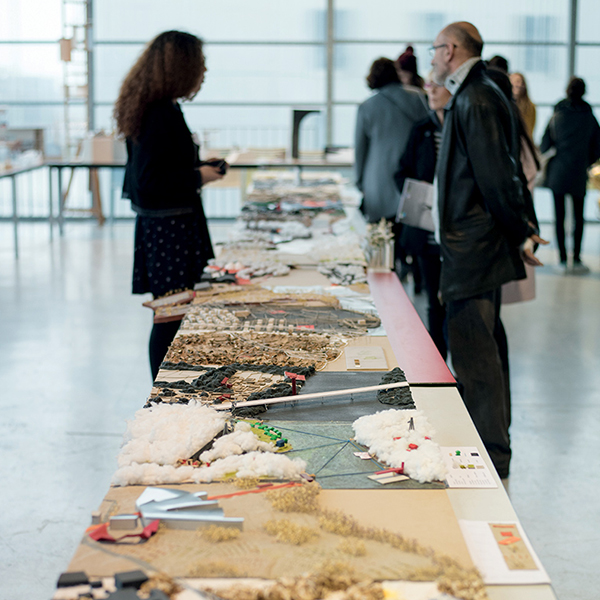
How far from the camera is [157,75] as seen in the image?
280 cm

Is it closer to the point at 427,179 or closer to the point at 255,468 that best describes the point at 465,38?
the point at 427,179

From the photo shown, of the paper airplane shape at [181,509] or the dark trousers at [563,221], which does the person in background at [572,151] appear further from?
the paper airplane shape at [181,509]

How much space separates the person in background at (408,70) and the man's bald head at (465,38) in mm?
2113

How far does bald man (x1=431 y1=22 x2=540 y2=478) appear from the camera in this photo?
236 cm

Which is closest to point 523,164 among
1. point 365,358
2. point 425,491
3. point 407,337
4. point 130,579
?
point 407,337

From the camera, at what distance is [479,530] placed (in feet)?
4.05

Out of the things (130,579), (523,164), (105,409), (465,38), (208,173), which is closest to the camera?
(130,579)

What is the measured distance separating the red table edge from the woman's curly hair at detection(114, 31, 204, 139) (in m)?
1.08

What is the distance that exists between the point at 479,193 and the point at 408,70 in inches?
91.0

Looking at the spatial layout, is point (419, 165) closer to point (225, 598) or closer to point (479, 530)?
point (479, 530)

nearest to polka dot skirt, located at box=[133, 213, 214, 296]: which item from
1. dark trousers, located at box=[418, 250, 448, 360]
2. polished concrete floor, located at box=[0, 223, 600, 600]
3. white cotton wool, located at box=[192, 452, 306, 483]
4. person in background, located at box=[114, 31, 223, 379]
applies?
person in background, located at box=[114, 31, 223, 379]

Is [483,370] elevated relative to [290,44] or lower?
lower

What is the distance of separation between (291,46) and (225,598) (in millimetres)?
8001

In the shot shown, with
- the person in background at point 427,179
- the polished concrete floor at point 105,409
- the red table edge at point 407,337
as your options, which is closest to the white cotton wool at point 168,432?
the red table edge at point 407,337
